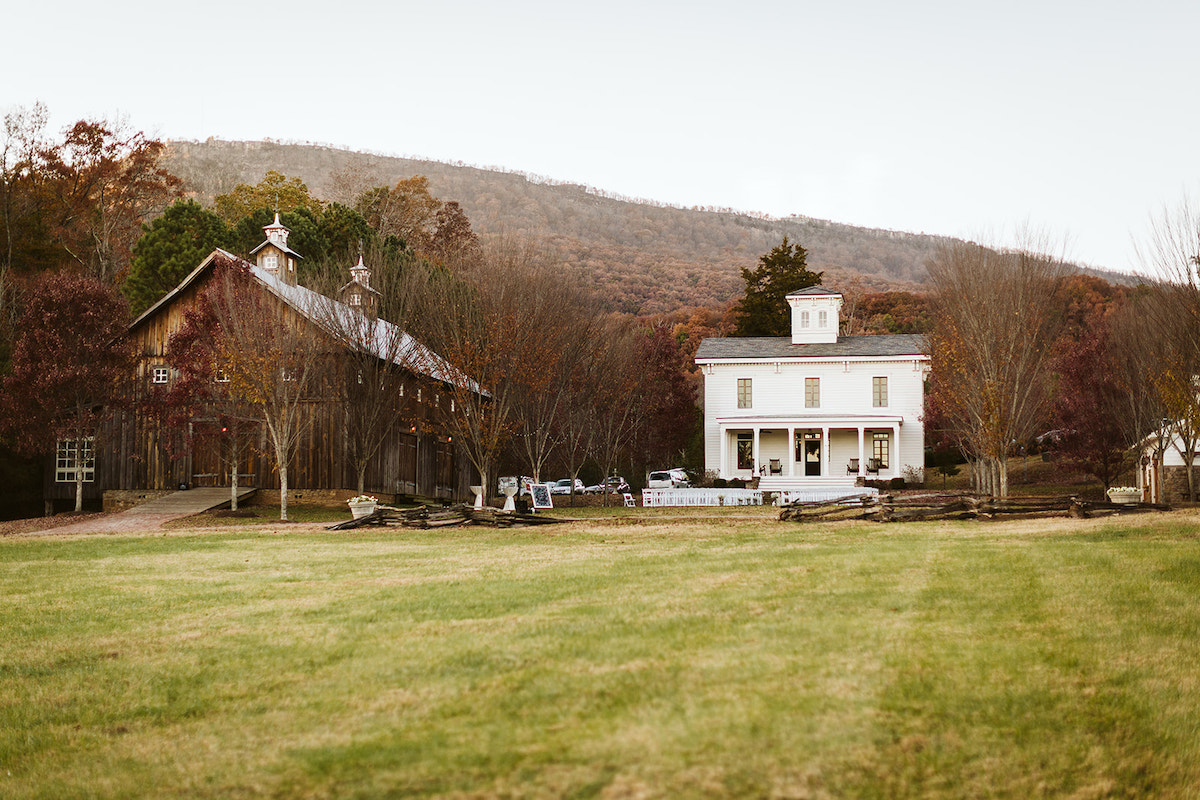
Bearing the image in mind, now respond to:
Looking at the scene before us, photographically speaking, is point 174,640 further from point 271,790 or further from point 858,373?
point 858,373

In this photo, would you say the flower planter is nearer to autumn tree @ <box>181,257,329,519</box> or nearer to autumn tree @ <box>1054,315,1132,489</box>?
autumn tree @ <box>181,257,329,519</box>

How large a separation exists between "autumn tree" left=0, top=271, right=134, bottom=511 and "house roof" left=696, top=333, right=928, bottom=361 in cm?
2418

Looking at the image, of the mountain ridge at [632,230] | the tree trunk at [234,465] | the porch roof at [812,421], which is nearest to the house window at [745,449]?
the porch roof at [812,421]

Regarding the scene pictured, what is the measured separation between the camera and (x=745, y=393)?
46.5 metres

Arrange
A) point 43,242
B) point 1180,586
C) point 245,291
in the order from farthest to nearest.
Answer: point 43,242
point 245,291
point 1180,586

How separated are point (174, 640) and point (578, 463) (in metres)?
36.4

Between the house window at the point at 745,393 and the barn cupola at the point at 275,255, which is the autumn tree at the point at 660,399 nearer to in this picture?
the house window at the point at 745,393

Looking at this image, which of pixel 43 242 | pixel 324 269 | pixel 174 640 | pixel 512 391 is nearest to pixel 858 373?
pixel 512 391

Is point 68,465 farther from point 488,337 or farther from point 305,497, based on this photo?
point 488,337

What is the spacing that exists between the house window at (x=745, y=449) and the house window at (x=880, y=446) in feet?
17.3

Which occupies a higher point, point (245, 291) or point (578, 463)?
point (245, 291)

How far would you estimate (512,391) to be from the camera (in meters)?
33.0

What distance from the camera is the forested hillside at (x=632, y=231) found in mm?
94688

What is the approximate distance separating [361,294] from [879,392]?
23.6 metres
